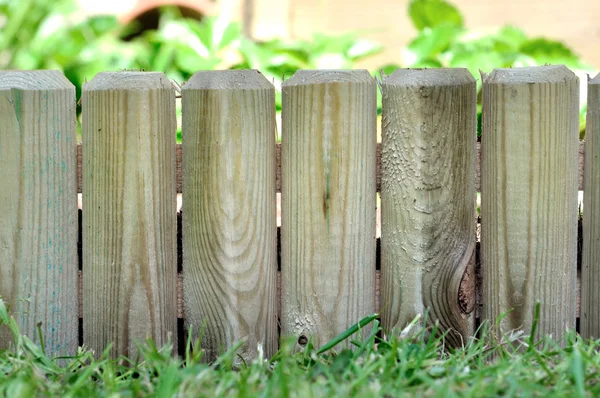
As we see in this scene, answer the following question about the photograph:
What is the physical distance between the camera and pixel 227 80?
1831mm

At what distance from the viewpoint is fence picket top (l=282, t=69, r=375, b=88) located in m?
1.82

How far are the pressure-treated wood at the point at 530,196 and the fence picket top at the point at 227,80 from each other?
557mm

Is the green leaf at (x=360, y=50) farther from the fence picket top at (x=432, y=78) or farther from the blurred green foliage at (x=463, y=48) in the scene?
the fence picket top at (x=432, y=78)

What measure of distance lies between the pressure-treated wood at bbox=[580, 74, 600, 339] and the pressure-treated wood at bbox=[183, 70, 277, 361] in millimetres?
776

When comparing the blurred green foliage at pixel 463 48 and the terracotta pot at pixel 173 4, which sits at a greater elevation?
the terracotta pot at pixel 173 4

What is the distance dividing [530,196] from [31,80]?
4.07 feet

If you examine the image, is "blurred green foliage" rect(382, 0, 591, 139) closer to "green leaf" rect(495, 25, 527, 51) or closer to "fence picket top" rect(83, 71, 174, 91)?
"green leaf" rect(495, 25, 527, 51)

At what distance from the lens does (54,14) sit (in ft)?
16.0

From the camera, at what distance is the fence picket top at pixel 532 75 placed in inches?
70.9

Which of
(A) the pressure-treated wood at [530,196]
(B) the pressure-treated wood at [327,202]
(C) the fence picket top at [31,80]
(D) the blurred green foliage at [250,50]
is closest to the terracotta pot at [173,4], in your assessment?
(D) the blurred green foliage at [250,50]

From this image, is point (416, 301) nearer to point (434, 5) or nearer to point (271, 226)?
point (271, 226)

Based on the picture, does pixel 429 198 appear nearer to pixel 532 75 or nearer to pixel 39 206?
pixel 532 75

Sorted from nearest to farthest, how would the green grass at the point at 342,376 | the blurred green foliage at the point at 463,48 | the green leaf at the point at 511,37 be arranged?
1. the green grass at the point at 342,376
2. the blurred green foliage at the point at 463,48
3. the green leaf at the point at 511,37

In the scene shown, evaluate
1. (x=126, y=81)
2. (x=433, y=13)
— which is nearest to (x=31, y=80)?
(x=126, y=81)
